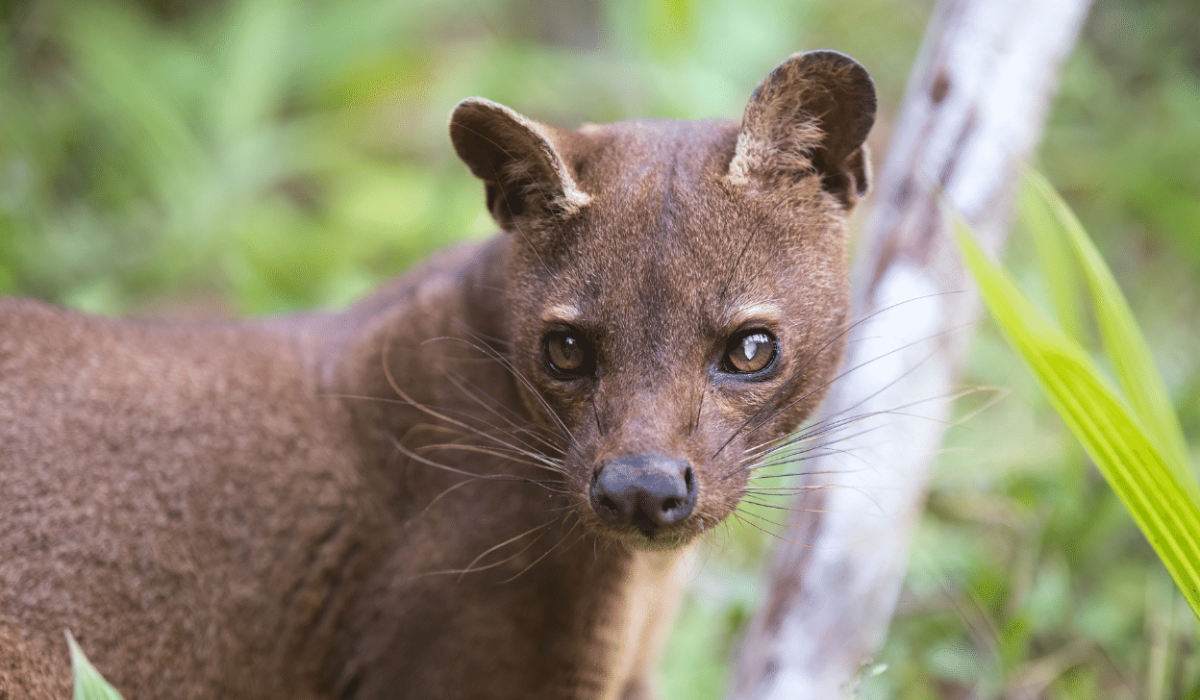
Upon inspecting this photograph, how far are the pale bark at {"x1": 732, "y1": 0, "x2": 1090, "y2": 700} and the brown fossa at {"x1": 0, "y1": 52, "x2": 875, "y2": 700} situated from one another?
51 centimetres

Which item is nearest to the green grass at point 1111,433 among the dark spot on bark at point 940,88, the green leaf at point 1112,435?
the green leaf at point 1112,435

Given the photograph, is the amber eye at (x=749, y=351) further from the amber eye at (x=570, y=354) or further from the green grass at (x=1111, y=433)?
the green grass at (x=1111, y=433)

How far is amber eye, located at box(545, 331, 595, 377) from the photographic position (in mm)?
2461

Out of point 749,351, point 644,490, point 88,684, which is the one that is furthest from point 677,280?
point 88,684

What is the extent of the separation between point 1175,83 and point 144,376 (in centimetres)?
689

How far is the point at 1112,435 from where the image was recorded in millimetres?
2287

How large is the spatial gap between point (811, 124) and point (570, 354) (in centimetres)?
88

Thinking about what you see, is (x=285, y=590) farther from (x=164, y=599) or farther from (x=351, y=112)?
(x=351, y=112)

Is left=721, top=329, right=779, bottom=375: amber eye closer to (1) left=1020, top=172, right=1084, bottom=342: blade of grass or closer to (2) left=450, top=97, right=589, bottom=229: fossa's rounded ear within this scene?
(2) left=450, top=97, right=589, bottom=229: fossa's rounded ear

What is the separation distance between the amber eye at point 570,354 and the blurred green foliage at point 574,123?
147 centimetres

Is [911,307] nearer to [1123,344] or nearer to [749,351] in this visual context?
[1123,344]

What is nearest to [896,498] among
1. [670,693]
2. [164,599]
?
[670,693]

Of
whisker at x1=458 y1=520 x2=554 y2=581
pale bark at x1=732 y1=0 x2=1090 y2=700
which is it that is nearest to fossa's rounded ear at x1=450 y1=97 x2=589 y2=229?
whisker at x1=458 y1=520 x2=554 y2=581

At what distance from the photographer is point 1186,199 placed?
18.0 feet
